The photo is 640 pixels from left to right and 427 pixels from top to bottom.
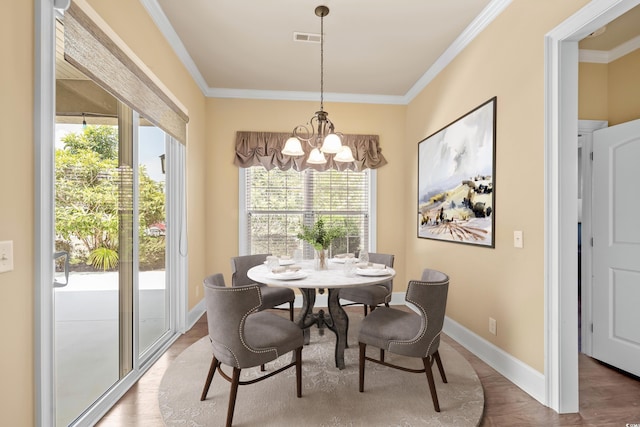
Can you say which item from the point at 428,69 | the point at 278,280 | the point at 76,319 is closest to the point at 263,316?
the point at 278,280

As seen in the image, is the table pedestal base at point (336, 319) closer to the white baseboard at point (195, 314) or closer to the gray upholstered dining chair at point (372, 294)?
the gray upholstered dining chair at point (372, 294)

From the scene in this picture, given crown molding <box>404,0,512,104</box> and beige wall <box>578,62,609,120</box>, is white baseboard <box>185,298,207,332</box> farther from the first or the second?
beige wall <box>578,62,609,120</box>

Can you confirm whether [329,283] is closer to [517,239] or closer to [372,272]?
[372,272]

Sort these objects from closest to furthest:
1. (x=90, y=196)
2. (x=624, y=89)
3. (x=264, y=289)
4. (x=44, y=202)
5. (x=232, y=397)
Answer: (x=44, y=202)
(x=232, y=397)
(x=90, y=196)
(x=624, y=89)
(x=264, y=289)

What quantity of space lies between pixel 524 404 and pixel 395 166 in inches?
122

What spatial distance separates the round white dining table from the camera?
2.19 m

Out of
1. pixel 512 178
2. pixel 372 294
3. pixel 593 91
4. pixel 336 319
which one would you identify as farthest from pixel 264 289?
pixel 593 91

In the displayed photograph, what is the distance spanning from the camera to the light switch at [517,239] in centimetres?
226

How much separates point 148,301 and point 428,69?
149 inches

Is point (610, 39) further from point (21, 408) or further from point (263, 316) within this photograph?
point (21, 408)

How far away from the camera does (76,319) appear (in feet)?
6.30

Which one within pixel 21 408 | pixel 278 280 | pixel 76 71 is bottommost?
pixel 21 408

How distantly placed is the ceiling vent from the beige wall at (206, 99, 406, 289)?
1293mm

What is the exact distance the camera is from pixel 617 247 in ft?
8.34
